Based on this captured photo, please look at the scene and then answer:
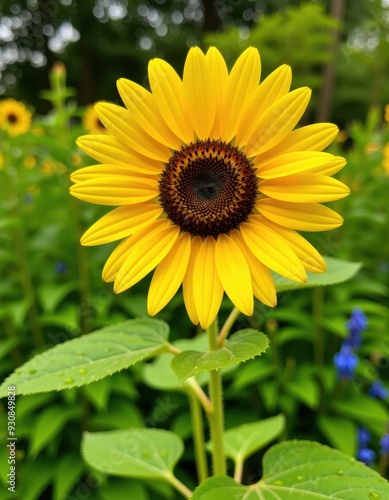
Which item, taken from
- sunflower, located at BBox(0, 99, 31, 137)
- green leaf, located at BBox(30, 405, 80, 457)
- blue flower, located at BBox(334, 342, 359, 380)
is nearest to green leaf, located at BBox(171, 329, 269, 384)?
blue flower, located at BBox(334, 342, 359, 380)

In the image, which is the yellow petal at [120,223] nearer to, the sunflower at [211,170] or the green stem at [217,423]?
the sunflower at [211,170]

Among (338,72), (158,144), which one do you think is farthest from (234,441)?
(338,72)

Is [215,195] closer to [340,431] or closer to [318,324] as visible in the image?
[318,324]

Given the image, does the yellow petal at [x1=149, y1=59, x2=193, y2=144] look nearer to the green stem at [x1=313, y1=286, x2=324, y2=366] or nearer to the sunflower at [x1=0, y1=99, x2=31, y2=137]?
the green stem at [x1=313, y1=286, x2=324, y2=366]

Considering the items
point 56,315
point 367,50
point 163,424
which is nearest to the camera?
point 56,315

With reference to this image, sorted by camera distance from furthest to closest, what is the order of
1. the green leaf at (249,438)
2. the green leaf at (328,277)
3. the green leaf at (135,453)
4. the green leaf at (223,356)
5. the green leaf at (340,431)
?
the green leaf at (340,431)
the green leaf at (249,438)
the green leaf at (135,453)
the green leaf at (328,277)
the green leaf at (223,356)

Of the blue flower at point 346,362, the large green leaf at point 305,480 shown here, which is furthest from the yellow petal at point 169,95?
the blue flower at point 346,362

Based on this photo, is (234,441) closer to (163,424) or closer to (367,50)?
(163,424)
